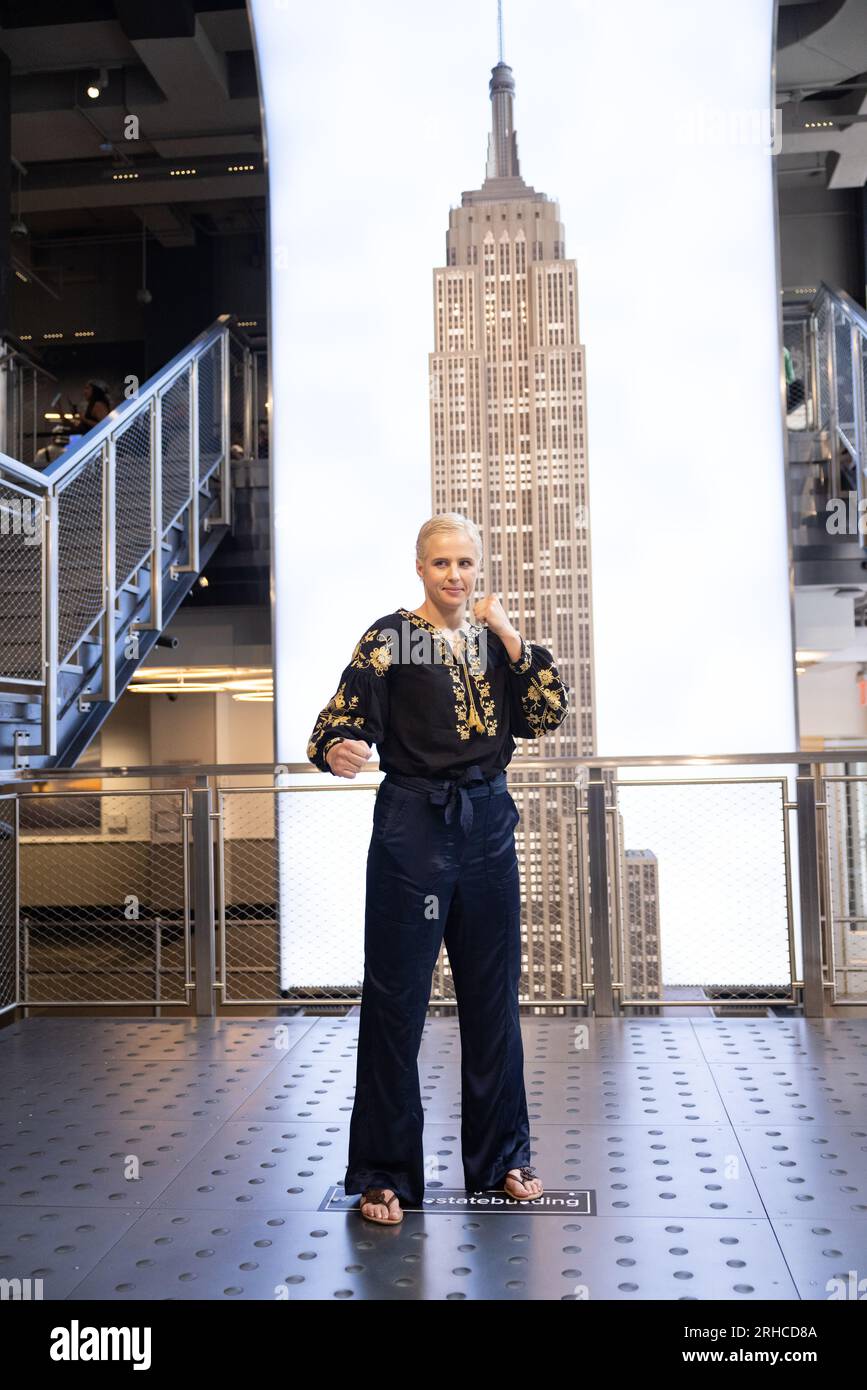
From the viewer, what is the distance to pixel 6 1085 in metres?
3.48

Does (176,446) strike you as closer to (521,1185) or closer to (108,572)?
(108,572)

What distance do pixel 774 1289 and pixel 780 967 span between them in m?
3.66

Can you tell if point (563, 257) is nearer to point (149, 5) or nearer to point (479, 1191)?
point (149, 5)

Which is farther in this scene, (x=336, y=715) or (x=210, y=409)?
(x=210, y=409)

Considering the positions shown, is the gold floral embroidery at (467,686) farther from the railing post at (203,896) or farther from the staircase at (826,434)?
the staircase at (826,434)

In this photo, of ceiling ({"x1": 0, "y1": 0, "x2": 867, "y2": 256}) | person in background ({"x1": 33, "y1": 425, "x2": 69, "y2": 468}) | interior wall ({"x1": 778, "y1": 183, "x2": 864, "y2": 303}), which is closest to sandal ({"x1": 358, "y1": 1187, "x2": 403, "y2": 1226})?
ceiling ({"x1": 0, "y1": 0, "x2": 867, "y2": 256})

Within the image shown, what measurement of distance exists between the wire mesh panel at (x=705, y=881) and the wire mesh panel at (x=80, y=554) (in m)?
2.66

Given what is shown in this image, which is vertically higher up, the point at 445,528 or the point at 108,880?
the point at 445,528

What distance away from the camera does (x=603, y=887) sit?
4312 mm

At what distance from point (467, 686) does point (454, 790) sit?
229 mm

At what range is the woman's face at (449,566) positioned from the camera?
2.37m

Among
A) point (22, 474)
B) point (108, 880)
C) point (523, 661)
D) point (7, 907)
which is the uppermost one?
point (22, 474)

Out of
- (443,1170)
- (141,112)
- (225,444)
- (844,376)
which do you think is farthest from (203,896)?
(141,112)

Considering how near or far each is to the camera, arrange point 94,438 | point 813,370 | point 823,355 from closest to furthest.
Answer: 1. point 94,438
2. point 823,355
3. point 813,370
